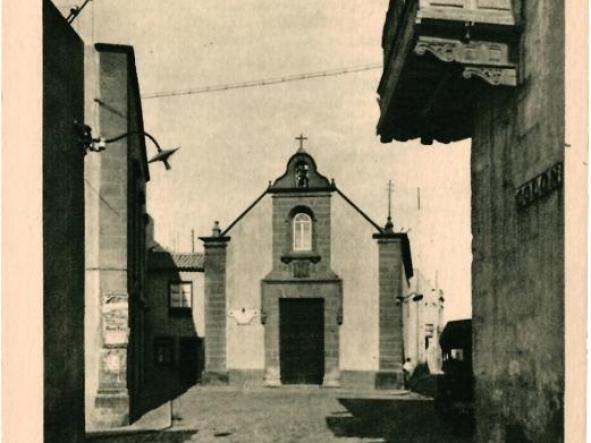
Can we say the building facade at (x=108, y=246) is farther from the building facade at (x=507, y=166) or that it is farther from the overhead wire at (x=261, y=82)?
the building facade at (x=507, y=166)

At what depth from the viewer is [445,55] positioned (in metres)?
10.1

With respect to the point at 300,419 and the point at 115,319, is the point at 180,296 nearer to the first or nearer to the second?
the point at 300,419

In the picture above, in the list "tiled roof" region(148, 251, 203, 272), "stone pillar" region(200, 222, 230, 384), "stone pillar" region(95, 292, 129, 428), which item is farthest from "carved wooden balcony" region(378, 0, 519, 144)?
"tiled roof" region(148, 251, 203, 272)

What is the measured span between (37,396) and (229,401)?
17.3 meters

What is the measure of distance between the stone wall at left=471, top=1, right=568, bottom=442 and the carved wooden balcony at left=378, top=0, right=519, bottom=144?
304 mm

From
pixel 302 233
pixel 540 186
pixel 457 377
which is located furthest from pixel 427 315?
pixel 540 186

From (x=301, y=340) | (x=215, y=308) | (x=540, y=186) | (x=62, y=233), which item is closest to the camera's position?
(x=540, y=186)

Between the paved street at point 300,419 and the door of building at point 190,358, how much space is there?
7.39m

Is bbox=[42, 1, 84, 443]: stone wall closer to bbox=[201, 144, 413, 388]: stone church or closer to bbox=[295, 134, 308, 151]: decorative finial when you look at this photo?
bbox=[201, 144, 413, 388]: stone church

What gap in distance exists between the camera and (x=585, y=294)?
646cm

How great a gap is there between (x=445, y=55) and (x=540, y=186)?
2.29 metres

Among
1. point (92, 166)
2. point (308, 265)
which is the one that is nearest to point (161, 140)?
point (92, 166)

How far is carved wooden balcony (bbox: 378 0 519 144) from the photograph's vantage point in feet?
32.5

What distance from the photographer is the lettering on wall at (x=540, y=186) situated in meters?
8.18
